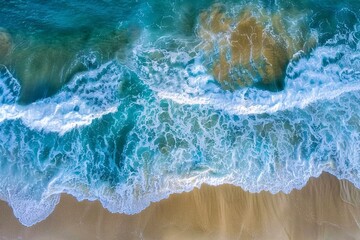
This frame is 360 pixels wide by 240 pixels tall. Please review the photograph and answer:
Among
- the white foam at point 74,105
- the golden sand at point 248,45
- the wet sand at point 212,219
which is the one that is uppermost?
the golden sand at point 248,45

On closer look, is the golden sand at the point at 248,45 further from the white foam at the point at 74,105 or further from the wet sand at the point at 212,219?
the wet sand at the point at 212,219

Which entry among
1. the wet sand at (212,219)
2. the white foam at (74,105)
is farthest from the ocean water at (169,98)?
the wet sand at (212,219)

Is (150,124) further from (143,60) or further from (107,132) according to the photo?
(143,60)

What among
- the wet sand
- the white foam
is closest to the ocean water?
the white foam

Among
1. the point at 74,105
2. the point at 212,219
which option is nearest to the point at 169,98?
the point at 74,105

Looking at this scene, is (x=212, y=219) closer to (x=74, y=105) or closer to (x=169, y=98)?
(x=169, y=98)

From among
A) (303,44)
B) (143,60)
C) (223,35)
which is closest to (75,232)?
(143,60)

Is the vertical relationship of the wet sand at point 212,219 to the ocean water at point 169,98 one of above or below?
below

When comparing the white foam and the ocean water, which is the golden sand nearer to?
the ocean water
